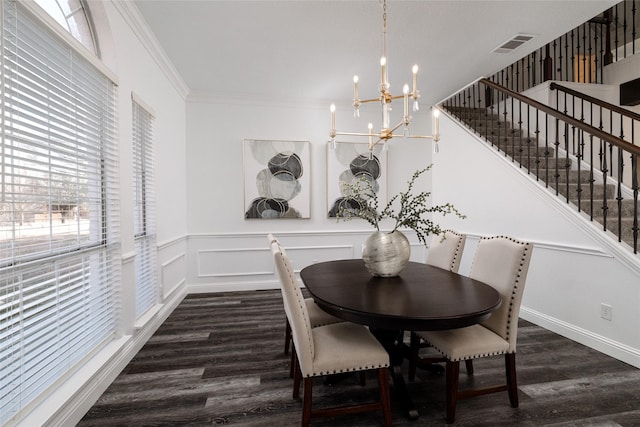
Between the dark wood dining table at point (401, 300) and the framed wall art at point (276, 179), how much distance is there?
208 centimetres

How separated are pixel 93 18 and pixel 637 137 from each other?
253 inches

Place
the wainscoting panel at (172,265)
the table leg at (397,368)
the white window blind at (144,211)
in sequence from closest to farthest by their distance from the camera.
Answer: the table leg at (397,368), the white window blind at (144,211), the wainscoting panel at (172,265)

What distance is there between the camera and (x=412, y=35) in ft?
9.25

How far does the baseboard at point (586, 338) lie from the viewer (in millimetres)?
2319

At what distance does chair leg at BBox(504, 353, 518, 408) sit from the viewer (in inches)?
70.4

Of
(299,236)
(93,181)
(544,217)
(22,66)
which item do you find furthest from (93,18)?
(544,217)

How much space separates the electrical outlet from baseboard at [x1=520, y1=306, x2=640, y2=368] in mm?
169

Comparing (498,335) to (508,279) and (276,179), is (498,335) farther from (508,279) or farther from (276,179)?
(276,179)

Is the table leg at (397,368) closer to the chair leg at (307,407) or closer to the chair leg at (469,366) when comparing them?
the chair leg at (469,366)

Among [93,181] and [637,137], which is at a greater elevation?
[637,137]

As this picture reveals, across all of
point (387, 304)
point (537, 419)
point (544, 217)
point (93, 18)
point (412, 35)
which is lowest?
point (537, 419)

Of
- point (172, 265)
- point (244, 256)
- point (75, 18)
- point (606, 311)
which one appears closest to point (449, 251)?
point (606, 311)

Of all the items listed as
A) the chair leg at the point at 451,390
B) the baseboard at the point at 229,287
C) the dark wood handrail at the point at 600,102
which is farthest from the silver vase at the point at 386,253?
the dark wood handrail at the point at 600,102

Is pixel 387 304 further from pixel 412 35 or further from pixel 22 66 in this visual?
pixel 412 35
